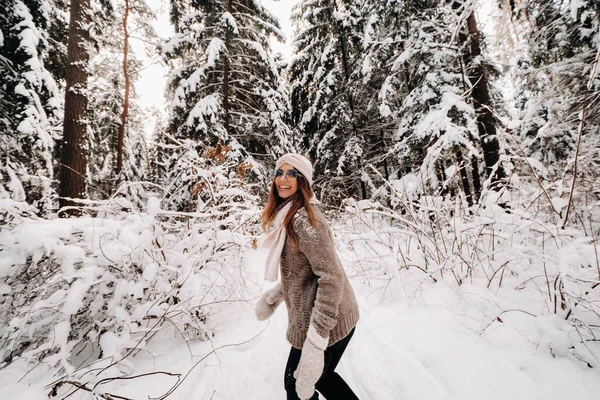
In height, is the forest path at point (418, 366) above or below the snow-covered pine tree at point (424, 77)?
below

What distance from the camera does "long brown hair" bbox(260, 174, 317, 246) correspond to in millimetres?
1506

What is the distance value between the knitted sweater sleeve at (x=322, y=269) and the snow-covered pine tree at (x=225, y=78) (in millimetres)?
7342

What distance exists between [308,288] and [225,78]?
9901mm

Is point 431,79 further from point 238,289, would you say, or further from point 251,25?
point 238,289

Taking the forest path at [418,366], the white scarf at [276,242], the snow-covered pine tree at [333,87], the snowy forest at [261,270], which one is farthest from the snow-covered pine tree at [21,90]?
the snow-covered pine tree at [333,87]

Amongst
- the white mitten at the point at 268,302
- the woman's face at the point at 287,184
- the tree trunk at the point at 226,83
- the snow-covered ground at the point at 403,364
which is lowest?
the snow-covered ground at the point at 403,364

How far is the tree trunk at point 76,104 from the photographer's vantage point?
6.03 meters

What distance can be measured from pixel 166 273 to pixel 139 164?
21505mm

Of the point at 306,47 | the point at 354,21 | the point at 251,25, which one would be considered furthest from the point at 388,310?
the point at 306,47

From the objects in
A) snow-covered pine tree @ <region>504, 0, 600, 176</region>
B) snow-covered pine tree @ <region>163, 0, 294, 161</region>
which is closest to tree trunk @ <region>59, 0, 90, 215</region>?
snow-covered pine tree @ <region>163, 0, 294, 161</region>

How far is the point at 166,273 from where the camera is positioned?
9.05 feet

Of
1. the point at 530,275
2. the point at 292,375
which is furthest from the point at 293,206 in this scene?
the point at 530,275

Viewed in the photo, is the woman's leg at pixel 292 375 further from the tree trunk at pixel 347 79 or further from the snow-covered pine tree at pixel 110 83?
the tree trunk at pixel 347 79

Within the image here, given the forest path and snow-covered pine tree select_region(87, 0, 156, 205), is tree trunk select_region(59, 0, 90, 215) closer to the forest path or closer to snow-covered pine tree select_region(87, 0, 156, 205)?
snow-covered pine tree select_region(87, 0, 156, 205)
